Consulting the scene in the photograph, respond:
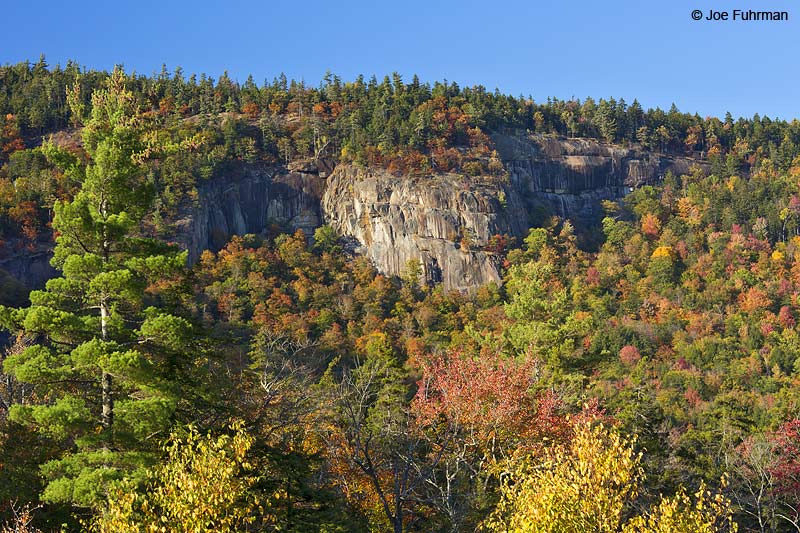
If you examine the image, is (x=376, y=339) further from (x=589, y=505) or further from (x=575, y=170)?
(x=575, y=170)

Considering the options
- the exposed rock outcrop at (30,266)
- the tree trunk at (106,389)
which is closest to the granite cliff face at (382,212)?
the exposed rock outcrop at (30,266)

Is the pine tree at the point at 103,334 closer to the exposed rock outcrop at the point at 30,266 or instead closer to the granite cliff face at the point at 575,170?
the exposed rock outcrop at the point at 30,266

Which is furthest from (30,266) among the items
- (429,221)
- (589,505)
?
(589,505)

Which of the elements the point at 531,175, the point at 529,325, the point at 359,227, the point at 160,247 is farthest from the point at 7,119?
the point at 160,247

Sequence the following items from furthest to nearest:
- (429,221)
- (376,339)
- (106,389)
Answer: (429,221) → (376,339) → (106,389)

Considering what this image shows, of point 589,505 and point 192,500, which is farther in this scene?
point 589,505

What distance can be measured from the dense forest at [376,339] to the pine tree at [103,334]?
0.07 meters

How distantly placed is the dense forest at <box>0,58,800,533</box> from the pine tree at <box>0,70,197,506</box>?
0.22 feet

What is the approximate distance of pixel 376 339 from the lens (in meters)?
78.2

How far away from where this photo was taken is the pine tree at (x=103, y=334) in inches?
567

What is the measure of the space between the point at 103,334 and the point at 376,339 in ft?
207

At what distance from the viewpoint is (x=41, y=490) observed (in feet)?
50.3

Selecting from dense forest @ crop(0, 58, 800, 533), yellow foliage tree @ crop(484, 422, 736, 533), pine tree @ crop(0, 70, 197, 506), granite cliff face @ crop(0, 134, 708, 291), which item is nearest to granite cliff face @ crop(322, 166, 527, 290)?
granite cliff face @ crop(0, 134, 708, 291)

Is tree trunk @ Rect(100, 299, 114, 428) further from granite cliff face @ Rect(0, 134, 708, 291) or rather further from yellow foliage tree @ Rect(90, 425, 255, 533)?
granite cliff face @ Rect(0, 134, 708, 291)
